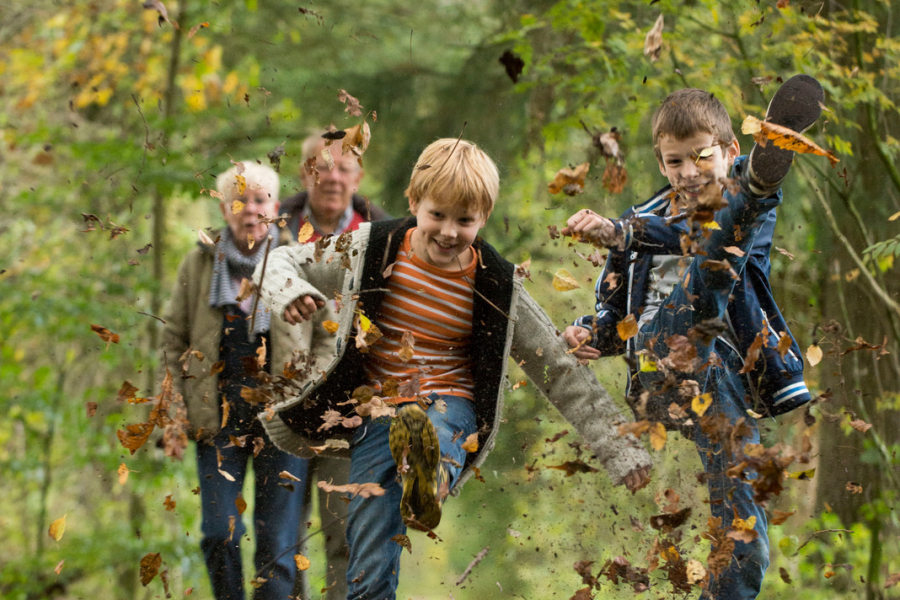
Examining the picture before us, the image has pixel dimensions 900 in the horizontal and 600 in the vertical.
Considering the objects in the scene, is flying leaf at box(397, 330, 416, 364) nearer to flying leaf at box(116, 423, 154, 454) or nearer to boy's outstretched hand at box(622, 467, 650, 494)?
boy's outstretched hand at box(622, 467, 650, 494)

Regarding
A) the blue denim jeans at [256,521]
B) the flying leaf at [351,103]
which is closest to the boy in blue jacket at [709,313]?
the flying leaf at [351,103]

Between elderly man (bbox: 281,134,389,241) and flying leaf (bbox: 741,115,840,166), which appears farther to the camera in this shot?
elderly man (bbox: 281,134,389,241)

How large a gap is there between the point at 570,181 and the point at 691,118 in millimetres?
453

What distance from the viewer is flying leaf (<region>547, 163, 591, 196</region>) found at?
7.80 feet

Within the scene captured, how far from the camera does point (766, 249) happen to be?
8.18 ft

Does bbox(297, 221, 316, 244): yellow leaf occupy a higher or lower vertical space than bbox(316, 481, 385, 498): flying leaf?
higher

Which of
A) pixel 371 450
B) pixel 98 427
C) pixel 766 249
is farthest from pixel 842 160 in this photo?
pixel 98 427

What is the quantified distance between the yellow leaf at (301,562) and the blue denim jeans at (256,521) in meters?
0.03

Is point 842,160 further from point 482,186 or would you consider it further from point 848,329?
point 482,186

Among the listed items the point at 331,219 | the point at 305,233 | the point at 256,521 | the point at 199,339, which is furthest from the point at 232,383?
the point at 331,219

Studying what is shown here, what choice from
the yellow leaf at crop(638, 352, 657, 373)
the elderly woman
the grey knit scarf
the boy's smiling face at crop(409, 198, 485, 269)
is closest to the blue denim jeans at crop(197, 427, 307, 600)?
the elderly woman

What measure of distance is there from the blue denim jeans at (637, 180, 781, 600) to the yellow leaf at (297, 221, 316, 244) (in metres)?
1.39

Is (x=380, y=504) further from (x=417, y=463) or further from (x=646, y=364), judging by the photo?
(x=646, y=364)

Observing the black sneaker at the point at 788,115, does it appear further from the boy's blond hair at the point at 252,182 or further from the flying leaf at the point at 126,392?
the flying leaf at the point at 126,392
